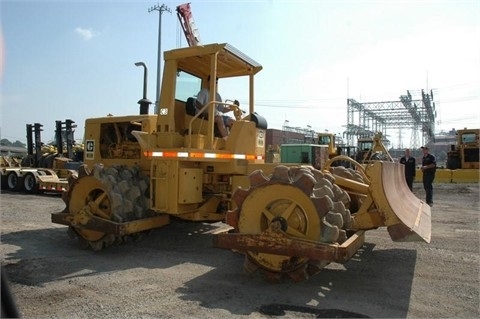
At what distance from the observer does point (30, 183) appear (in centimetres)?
1543

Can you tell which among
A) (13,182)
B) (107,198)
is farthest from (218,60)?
(13,182)

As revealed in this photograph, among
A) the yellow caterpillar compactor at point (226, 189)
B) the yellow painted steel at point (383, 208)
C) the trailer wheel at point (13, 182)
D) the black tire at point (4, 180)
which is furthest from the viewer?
the black tire at point (4, 180)

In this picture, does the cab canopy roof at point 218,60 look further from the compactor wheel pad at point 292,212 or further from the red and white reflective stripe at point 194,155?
the compactor wheel pad at point 292,212

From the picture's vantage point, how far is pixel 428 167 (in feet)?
42.2

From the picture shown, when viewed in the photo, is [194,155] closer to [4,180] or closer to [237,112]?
[237,112]

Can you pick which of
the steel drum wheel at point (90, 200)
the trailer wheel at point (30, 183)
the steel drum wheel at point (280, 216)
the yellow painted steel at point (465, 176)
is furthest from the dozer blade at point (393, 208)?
the yellow painted steel at point (465, 176)

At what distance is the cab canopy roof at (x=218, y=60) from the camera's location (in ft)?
20.0

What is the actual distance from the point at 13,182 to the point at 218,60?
12.7 meters

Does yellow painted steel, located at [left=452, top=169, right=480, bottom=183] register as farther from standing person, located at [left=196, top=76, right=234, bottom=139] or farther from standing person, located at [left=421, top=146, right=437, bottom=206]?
standing person, located at [left=196, top=76, right=234, bottom=139]

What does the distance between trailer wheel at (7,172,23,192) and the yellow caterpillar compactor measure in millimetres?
9816

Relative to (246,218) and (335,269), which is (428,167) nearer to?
(335,269)

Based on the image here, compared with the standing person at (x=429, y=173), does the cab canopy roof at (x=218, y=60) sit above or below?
above

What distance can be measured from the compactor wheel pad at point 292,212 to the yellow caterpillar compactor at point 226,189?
1 centimetres

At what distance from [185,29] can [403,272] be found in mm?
9212
